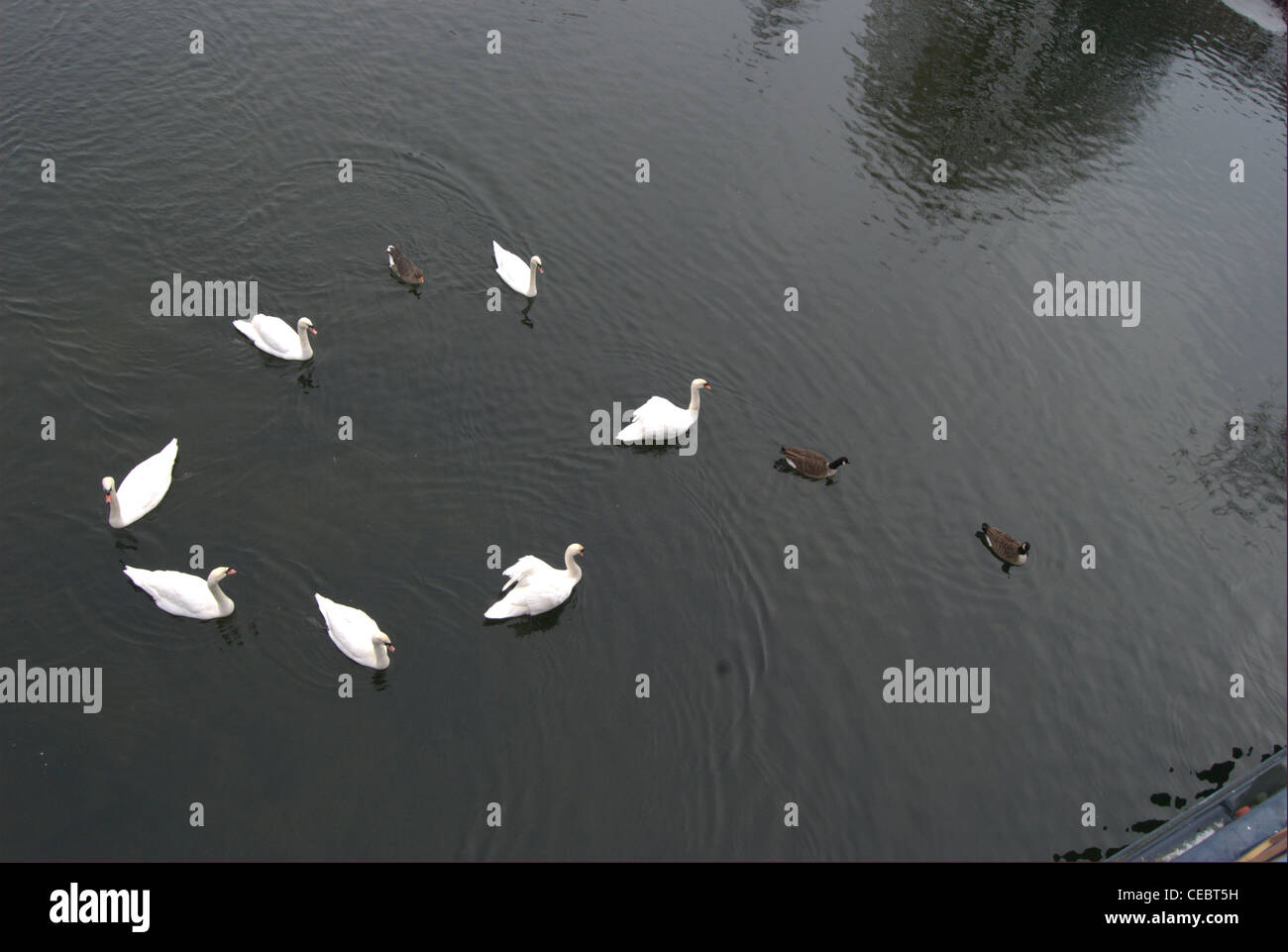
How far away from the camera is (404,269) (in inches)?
1017

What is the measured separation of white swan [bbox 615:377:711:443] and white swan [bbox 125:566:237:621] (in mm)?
Answer: 8914

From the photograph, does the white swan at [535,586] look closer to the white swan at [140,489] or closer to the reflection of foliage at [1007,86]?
the white swan at [140,489]

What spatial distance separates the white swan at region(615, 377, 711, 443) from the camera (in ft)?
75.9

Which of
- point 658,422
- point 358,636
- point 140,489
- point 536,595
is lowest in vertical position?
point 358,636

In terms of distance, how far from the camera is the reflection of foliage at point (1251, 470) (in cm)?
2425

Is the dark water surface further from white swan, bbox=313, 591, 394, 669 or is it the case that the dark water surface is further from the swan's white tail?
the swan's white tail

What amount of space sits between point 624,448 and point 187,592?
Answer: 9.48 metres

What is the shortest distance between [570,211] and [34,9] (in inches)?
716

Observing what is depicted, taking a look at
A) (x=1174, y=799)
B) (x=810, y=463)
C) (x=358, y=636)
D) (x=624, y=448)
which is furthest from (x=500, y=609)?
(x=1174, y=799)

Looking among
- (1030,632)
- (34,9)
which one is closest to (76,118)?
(34,9)

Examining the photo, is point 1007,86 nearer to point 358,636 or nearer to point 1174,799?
point 1174,799

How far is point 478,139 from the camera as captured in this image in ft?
99.9

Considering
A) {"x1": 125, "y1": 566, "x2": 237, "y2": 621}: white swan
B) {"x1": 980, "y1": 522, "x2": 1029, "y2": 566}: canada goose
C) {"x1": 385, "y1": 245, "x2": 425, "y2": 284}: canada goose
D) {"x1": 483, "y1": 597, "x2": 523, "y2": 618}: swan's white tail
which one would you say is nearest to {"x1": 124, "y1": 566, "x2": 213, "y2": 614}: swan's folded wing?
{"x1": 125, "y1": 566, "x2": 237, "y2": 621}: white swan

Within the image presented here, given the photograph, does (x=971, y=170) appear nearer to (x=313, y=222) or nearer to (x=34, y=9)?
(x=313, y=222)
